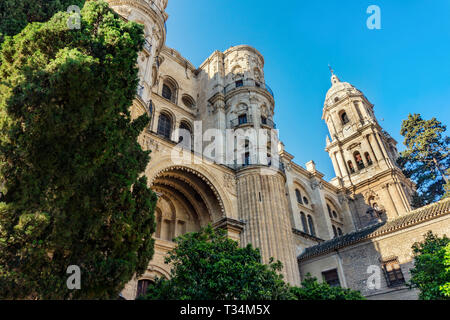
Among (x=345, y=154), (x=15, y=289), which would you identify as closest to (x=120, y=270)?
(x=15, y=289)

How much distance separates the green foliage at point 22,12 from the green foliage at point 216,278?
8.55 metres

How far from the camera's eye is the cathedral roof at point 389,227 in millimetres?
15508

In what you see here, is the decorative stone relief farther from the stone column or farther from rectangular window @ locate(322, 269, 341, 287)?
rectangular window @ locate(322, 269, 341, 287)

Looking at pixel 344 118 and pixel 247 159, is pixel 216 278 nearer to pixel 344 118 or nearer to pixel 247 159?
pixel 247 159

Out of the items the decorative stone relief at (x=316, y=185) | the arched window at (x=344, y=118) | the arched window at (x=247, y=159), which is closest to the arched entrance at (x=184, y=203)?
the arched window at (x=247, y=159)

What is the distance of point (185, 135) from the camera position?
74.6 feet

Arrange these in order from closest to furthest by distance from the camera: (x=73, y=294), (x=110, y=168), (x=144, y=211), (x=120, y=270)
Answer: (x=73, y=294)
(x=120, y=270)
(x=110, y=168)
(x=144, y=211)

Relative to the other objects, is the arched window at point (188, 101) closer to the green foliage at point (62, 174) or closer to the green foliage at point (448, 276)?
the green foliage at point (62, 174)

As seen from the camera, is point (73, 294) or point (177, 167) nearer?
point (73, 294)

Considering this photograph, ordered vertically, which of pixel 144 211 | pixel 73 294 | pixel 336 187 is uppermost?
pixel 336 187

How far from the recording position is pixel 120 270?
605 cm

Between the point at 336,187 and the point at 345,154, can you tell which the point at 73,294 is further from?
the point at 345,154

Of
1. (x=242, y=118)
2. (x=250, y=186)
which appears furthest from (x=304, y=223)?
(x=242, y=118)
